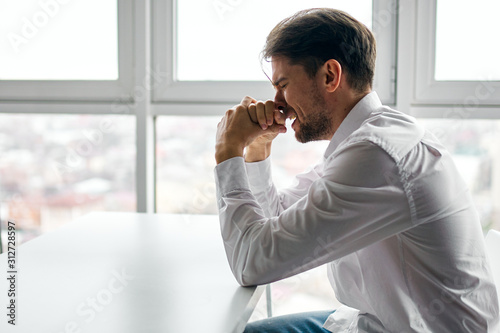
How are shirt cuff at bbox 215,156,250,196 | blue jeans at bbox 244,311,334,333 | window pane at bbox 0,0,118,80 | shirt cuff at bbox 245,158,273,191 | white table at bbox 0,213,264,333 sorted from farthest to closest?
window pane at bbox 0,0,118,80
shirt cuff at bbox 245,158,273,191
blue jeans at bbox 244,311,334,333
shirt cuff at bbox 215,156,250,196
white table at bbox 0,213,264,333

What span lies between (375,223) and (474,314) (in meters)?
0.27

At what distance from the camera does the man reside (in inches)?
34.9

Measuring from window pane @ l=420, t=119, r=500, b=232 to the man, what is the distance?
1.04 m

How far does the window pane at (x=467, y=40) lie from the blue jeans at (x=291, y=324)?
1.25 m

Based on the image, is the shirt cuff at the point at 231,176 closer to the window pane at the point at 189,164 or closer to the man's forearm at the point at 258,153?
the man's forearm at the point at 258,153

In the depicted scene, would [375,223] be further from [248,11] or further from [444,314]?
[248,11]

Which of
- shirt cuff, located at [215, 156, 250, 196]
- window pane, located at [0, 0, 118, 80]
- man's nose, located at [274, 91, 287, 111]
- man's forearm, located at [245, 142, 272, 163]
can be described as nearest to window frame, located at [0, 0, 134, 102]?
window pane, located at [0, 0, 118, 80]

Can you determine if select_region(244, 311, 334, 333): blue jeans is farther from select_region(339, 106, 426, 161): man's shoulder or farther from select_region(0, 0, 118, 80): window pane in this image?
select_region(0, 0, 118, 80): window pane

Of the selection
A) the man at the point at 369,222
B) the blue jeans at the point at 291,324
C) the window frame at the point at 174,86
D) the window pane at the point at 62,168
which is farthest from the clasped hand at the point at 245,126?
the window pane at the point at 62,168

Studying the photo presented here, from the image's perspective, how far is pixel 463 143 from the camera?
2.02 metres

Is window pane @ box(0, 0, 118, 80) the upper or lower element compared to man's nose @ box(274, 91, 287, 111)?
upper

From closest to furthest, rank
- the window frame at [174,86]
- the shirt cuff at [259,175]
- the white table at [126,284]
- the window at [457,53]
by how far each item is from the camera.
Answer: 1. the white table at [126,284]
2. the shirt cuff at [259,175]
3. the window at [457,53]
4. the window frame at [174,86]

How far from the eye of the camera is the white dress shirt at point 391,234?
89 cm

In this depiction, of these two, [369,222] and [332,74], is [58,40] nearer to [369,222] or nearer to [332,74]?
[332,74]
